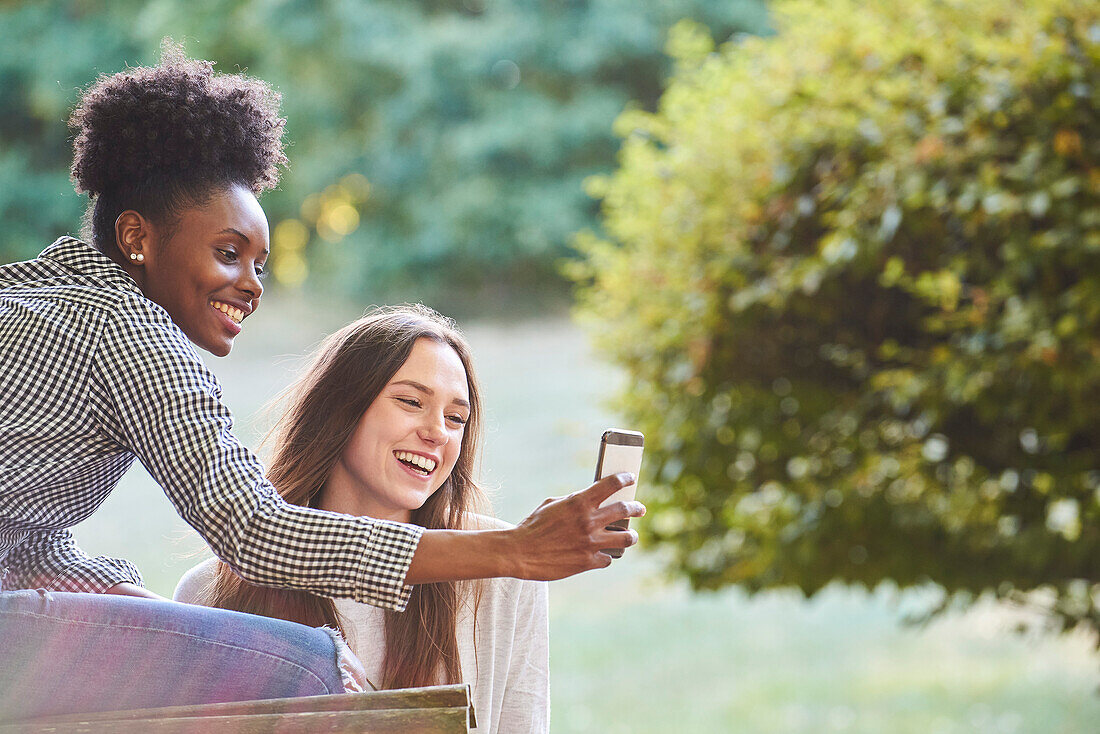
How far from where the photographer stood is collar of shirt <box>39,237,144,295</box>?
1393 mm

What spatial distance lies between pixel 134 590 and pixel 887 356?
7.55ft

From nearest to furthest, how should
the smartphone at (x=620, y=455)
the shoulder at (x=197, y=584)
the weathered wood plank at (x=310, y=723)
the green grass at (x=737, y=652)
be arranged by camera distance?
1. the weathered wood plank at (x=310, y=723)
2. the smartphone at (x=620, y=455)
3. the shoulder at (x=197, y=584)
4. the green grass at (x=737, y=652)

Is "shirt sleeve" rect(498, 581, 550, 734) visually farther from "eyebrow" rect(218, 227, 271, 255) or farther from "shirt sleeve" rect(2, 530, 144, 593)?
"eyebrow" rect(218, 227, 271, 255)

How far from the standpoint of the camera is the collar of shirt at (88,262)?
54.8 inches

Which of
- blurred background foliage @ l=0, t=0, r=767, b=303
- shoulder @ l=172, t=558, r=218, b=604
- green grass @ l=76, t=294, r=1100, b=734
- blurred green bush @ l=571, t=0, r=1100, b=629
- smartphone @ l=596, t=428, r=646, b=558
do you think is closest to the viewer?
smartphone @ l=596, t=428, r=646, b=558

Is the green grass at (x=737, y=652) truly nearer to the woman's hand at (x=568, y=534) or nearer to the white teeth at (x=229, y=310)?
the white teeth at (x=229, y=310)

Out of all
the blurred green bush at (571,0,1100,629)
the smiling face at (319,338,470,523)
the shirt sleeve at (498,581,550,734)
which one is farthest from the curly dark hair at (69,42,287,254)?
the blurred green bush at (571,0,1100,629)

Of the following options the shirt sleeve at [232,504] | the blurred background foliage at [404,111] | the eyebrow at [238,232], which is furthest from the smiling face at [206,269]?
the blurred background foliage at [404,111]

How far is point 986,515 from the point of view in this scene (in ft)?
10.9

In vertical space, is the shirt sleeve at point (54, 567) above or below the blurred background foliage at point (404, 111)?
below

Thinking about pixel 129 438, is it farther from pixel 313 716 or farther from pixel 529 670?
pixel 529 670

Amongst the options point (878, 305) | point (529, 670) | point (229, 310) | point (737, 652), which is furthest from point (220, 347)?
point (737, 652)

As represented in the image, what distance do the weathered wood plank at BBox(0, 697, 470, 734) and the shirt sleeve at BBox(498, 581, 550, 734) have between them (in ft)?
2.48

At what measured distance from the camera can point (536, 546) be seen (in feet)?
3.91
